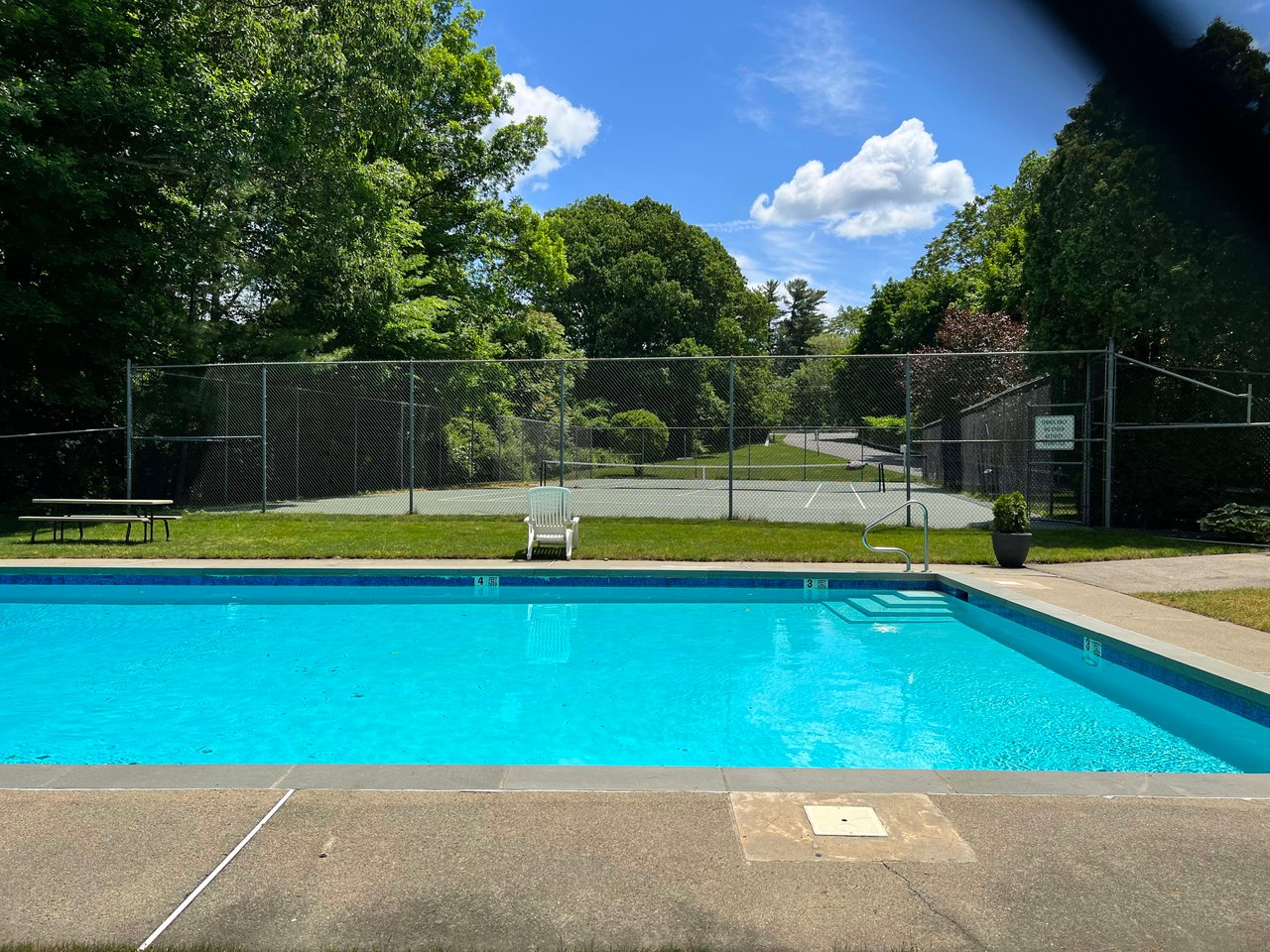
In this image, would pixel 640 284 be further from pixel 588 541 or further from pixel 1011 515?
pixel 1011 515

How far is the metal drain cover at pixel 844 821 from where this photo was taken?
9.35 ft

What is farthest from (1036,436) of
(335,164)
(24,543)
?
(24,543)

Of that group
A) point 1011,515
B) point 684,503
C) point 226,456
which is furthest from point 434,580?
point 226,456

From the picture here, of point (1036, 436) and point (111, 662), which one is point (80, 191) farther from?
point (1036, 436)

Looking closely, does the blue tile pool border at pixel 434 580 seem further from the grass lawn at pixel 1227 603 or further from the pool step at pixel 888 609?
the grass lawn at pixel 1227 603

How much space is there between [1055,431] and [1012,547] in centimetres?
432

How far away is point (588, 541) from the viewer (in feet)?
38.8

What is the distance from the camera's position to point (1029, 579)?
8.86m

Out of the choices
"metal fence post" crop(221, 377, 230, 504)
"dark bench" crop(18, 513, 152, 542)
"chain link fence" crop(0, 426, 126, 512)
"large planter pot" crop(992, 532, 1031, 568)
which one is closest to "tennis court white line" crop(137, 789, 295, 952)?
"large planter pot" crop(992, 532, 1031, 568)

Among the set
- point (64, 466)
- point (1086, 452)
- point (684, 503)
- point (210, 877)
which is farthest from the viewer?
point (684, 503)

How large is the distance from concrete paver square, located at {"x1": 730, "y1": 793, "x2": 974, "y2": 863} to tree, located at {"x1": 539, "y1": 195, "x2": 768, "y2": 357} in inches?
1809

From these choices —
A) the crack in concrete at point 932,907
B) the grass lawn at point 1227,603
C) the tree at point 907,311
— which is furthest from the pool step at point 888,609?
the tree at point 907,311

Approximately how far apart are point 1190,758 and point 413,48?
702 inches

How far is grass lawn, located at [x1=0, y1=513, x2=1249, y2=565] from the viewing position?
34.3 feet
